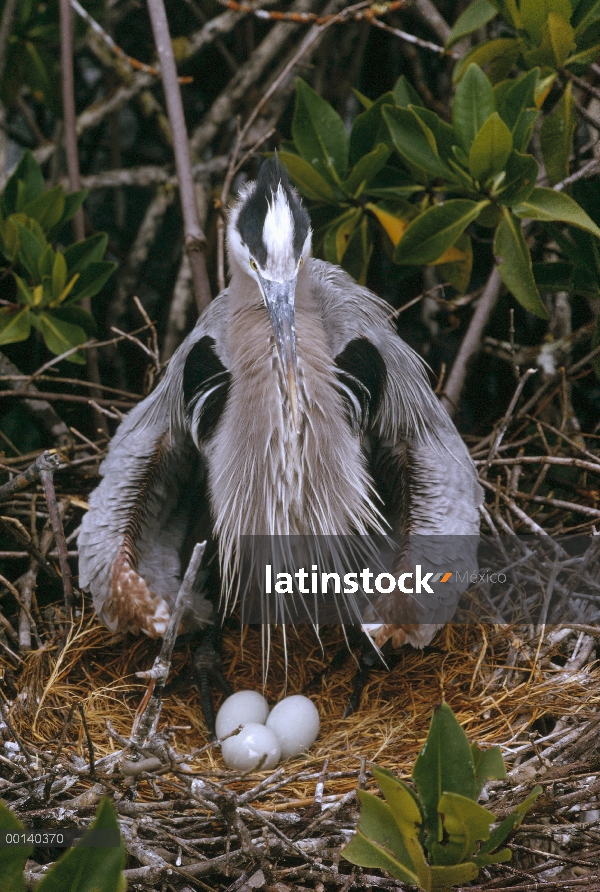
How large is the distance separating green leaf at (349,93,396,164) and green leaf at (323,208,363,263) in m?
0.11

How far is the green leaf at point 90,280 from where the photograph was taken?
6.34 ft

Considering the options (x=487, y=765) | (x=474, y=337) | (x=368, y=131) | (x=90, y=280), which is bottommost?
(x=487, y=765)

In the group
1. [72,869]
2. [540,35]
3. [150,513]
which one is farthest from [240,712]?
[540,35]

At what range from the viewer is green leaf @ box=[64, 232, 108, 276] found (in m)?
1.93

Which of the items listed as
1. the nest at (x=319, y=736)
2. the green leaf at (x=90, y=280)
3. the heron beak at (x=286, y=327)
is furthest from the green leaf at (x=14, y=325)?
the heron beak at (x=286, y=327)

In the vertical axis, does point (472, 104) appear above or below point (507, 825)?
above

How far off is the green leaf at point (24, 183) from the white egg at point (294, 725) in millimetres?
1199

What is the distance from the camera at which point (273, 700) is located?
66.9 inches

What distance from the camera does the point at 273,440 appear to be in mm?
1484

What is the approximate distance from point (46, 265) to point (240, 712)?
3.29ft

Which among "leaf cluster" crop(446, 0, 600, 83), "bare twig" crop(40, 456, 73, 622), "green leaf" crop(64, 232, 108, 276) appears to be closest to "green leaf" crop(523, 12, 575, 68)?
"leaf cluster" crop(446, 0, 600, 83)

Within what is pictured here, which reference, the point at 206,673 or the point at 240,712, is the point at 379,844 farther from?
the point at 206,673

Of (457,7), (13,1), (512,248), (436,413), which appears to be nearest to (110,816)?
(436,413)

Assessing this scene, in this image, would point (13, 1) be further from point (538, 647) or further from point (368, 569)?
point (538, 647)
